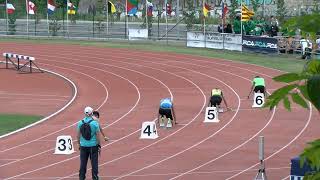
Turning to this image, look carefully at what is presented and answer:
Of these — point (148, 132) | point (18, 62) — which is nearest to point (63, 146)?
point (148, 132)

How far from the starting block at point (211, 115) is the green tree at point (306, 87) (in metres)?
16.6

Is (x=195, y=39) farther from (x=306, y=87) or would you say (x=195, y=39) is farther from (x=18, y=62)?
(x=306, y=87)

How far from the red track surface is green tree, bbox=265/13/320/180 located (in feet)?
8.15

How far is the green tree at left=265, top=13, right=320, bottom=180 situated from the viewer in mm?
1939

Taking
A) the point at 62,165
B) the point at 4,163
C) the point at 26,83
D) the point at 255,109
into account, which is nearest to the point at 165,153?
the point at 62,165

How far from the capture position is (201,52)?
38.7 m

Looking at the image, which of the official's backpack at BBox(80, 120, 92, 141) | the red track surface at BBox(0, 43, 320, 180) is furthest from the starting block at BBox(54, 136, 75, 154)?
the official's backpack at BBox(80, 120, 92, 141)

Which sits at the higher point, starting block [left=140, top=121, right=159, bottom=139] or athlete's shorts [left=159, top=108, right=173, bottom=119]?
athlete's shorts [left=159, top=108, right=173, bottom=119]

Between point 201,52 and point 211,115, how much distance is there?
66.0ft

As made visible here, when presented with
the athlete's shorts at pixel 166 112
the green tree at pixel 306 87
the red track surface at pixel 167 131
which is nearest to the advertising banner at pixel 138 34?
the red track surface at pixel 167 131

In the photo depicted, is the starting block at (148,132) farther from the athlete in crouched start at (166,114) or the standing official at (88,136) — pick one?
the standing official at (88,136)

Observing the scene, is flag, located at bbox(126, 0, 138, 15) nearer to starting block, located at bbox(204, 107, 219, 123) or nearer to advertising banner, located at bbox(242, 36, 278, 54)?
advertising banner, located at bbox(242, 36, 278, 54)

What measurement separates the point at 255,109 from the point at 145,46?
2281 centimetres

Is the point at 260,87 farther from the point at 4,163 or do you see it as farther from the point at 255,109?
the point at 4,163
